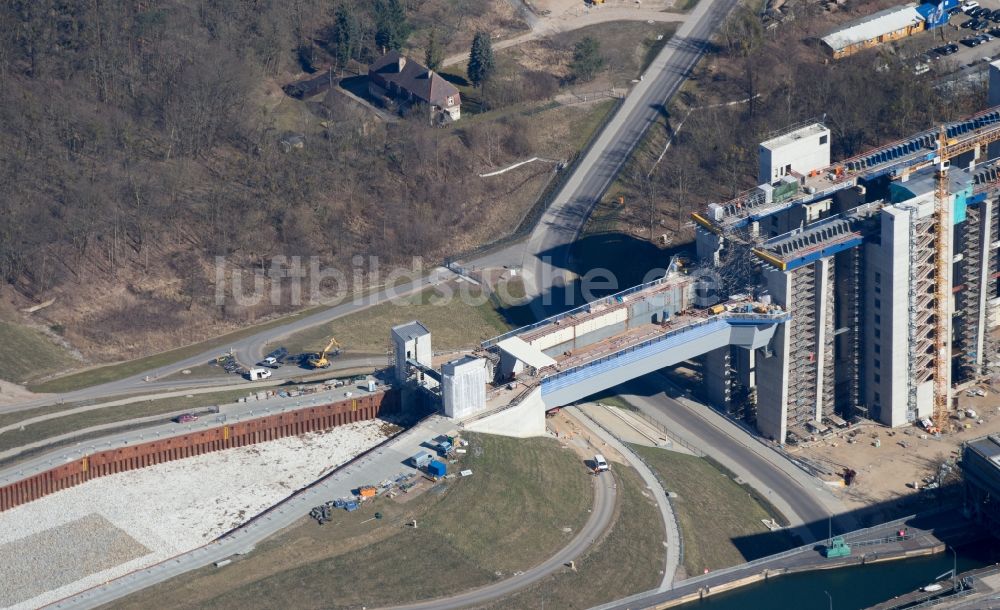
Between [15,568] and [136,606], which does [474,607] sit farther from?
[15,568]

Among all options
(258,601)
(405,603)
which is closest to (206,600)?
(258,601)

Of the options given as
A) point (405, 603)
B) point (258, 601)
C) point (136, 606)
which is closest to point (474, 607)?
point (405, 603)

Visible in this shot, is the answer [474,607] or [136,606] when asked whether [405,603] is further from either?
[136,606]

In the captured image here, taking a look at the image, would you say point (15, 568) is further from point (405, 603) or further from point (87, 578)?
point (405, 603)

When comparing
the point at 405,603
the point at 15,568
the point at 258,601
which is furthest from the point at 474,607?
the point at 15,568

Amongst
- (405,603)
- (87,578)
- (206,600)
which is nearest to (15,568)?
(87,578)

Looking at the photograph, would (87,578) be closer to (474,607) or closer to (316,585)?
(316,585)
